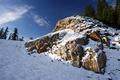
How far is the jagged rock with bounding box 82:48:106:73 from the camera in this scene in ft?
87.6

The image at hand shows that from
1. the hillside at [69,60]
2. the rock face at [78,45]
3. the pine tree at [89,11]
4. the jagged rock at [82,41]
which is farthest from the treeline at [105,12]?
the jagged rock at [82,41]

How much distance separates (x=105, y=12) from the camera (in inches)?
→ 2618

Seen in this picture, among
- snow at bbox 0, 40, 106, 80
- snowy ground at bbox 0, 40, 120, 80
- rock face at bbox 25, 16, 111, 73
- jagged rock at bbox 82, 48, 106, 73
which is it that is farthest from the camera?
rock face at bbox 25, 16, 111, 73

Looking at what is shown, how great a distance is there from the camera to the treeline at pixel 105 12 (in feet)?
211

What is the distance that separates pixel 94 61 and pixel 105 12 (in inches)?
1666

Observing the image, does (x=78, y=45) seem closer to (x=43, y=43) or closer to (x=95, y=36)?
(x=95, y=36)

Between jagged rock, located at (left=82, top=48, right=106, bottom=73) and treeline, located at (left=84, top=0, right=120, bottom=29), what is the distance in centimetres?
3585

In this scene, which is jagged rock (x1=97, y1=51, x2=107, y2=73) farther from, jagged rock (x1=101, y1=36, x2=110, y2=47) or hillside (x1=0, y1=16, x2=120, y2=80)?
jagged rock (x1=101, y1=36, x2=110, y2=47)

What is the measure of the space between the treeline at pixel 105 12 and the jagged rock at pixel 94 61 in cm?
3585

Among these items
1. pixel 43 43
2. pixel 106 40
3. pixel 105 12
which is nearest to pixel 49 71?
pixel 106 40

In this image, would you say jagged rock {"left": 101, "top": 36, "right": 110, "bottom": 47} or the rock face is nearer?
the rock face

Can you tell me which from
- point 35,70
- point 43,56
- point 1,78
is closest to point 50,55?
point 43,56

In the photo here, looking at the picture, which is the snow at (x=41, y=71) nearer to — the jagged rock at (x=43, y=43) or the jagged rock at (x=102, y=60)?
the jagged rock at (x=102, y=60)

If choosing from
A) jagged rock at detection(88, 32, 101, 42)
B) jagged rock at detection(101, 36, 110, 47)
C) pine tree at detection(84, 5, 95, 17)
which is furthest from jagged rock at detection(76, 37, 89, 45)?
pine tree at detection(84, 5, 95, 17)
